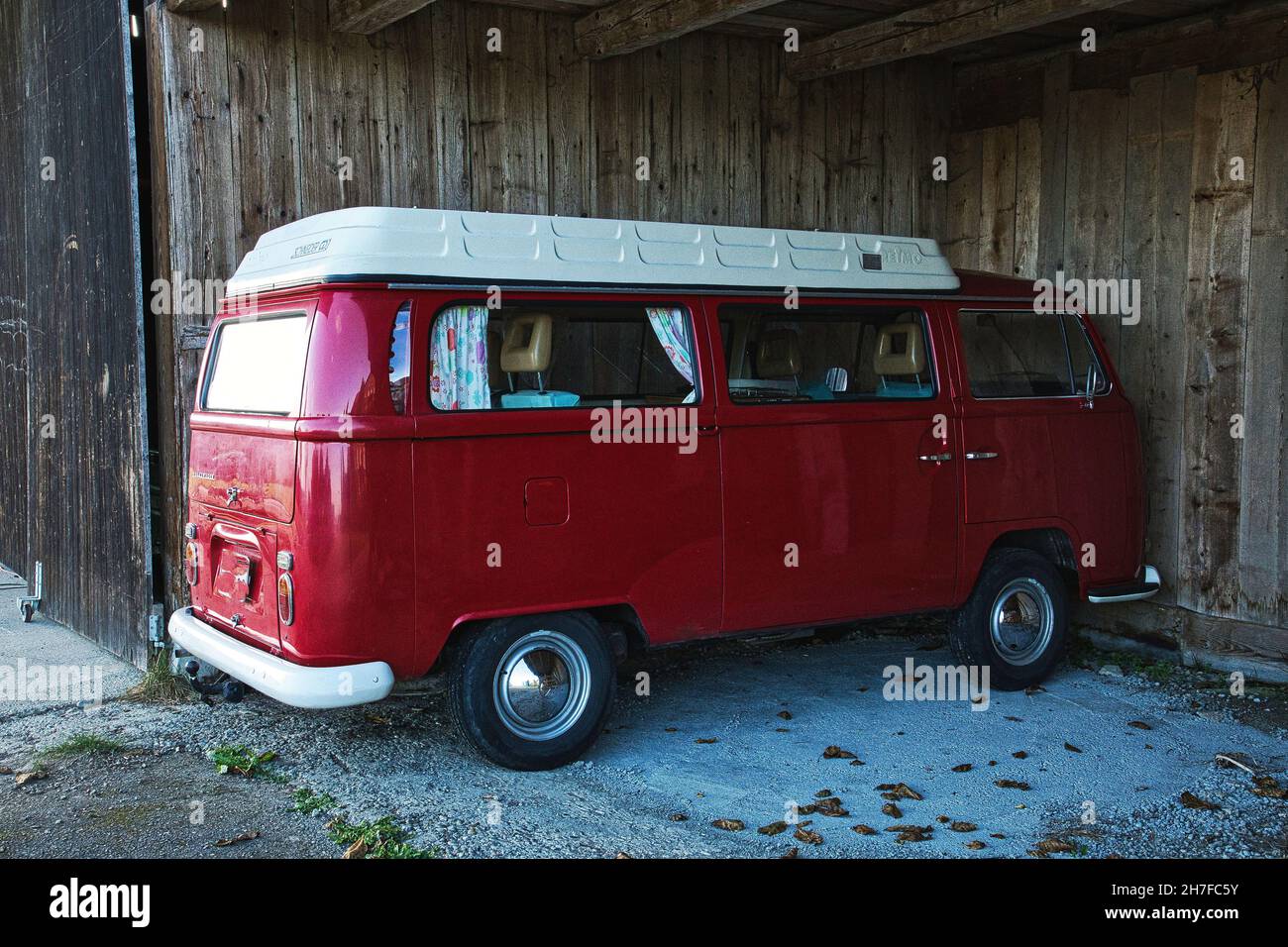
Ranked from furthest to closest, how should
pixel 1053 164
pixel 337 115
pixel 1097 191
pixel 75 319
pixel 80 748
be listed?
pixel 1053 164 < pixel 1097 191 < pixel 75 319 < pixel 337 115 < pixel 80 748

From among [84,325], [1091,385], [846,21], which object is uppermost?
[846,21]

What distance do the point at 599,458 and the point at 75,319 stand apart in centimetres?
417

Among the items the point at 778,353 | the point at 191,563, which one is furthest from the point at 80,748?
the point at 778,353

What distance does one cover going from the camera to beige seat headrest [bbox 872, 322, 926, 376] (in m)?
6.38

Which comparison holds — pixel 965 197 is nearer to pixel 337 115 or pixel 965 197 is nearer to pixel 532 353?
pixel 337 115

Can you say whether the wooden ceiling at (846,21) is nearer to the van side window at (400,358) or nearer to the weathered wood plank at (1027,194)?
the weathered wood plank at (1027,194)

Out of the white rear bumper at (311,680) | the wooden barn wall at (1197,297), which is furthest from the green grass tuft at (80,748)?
the wooden barn wall at (1197,297)

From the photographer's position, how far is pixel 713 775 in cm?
550

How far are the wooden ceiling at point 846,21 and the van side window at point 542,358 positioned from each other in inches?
73.2

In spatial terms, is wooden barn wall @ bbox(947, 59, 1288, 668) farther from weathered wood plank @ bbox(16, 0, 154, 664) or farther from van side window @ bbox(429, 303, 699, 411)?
weathered wood plank @ bbox(16, 0, 154, 664)

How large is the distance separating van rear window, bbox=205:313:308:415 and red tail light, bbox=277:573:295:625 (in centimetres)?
68

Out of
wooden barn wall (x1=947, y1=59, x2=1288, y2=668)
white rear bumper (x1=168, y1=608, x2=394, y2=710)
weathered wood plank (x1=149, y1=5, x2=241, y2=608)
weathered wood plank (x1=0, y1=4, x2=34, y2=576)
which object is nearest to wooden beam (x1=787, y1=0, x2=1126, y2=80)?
wooden barn wall (x1=947, y1=59, x2=1288, y2=668)

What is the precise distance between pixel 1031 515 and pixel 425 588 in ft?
11.1

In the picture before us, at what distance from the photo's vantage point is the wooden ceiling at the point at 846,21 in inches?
256
